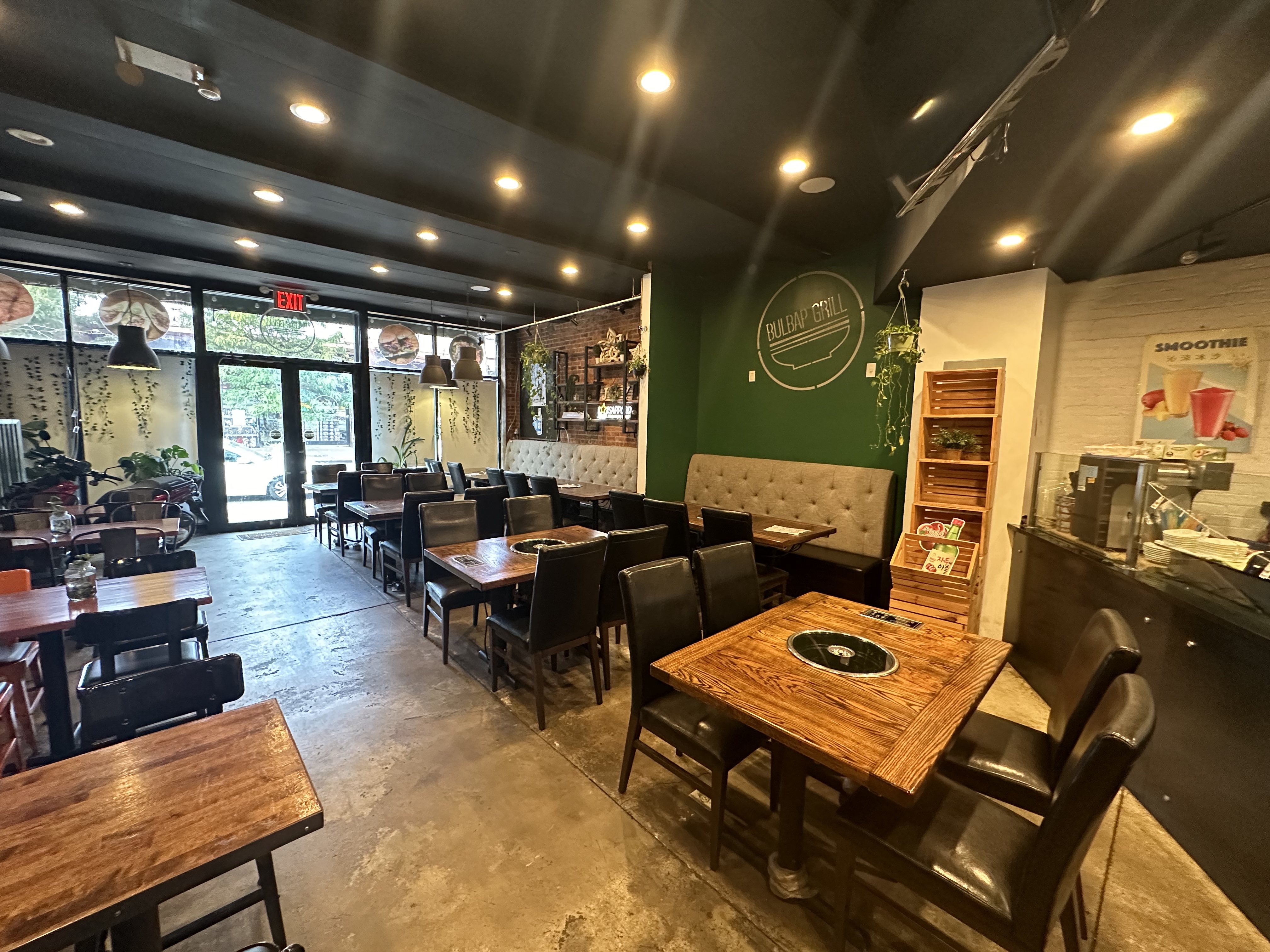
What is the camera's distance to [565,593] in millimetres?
2652

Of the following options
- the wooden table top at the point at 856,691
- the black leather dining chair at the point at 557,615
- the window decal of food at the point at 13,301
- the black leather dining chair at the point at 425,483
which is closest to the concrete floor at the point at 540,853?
the black leather dining chair at the point at 557,615

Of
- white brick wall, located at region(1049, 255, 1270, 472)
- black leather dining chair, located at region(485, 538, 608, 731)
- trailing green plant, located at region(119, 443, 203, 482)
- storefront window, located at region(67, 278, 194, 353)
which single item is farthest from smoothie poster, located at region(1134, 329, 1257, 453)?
trailing green plant, located at region(119, 443, 203, 482)

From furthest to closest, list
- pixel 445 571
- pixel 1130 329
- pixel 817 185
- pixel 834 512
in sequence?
pixel 834 512 < pixel 445 571 < pixel 817 185 < pixel 1130 329

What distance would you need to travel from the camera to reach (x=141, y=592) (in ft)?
7.68

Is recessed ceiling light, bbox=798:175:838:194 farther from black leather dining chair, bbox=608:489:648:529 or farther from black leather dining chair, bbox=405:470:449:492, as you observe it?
black leather dining chair, bbox=405:470:449:492

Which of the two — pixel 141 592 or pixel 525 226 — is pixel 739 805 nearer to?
pixel 141 592

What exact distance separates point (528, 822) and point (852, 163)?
155 inches

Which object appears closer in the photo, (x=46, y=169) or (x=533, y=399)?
(x=46, y=169)

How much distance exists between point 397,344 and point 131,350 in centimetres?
329

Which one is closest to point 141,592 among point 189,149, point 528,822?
point 528,822

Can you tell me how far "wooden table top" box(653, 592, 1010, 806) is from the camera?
4.09ft

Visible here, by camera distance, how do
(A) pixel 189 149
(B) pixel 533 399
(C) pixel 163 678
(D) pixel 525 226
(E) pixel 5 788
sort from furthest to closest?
(B) pixel 533 399 < (D) pixel 525 226 < (A) pixel 189 149 < (C) pixel 163 678 < (E) pixel 5 788

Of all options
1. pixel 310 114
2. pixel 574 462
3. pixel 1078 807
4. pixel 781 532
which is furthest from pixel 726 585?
pixel 574 462

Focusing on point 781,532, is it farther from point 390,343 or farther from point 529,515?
point 390,343
